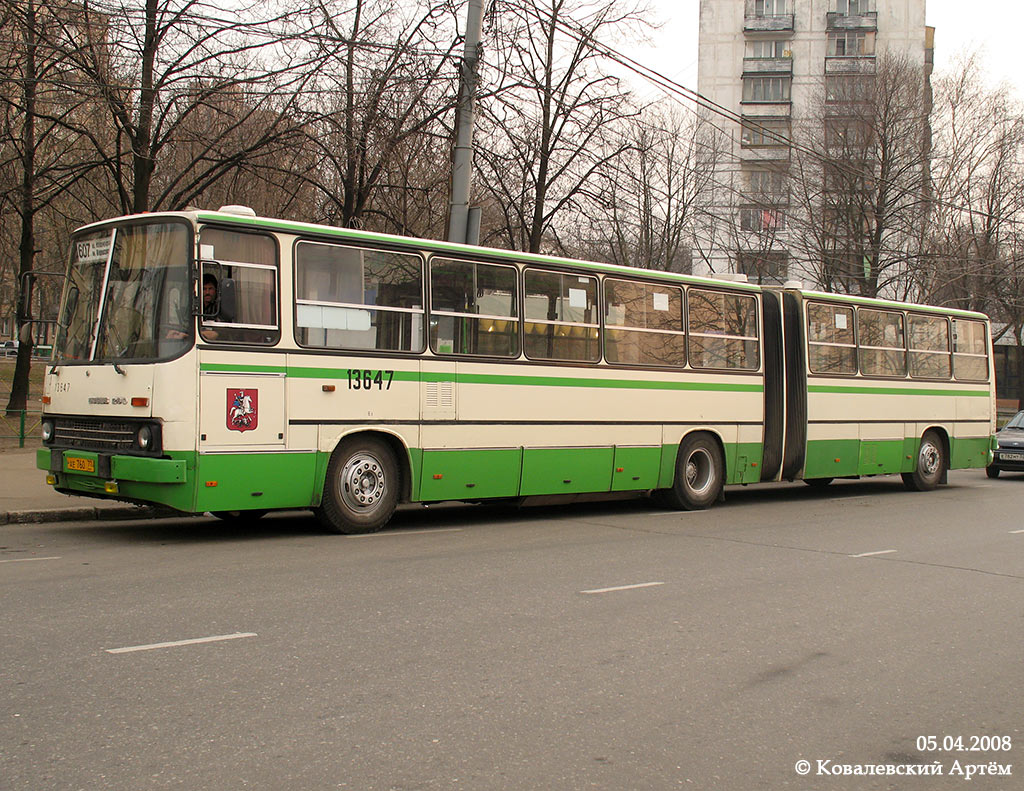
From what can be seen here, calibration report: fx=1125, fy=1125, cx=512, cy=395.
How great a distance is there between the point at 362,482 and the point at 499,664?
602cm

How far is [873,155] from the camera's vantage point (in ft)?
126

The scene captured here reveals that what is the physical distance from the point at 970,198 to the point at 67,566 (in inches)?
1425

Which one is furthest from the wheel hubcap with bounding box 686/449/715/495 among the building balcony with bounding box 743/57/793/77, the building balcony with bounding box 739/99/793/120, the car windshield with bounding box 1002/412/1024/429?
the building balcony with bounding box 743/57/793/77

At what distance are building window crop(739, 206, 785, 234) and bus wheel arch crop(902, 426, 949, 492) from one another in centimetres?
2029

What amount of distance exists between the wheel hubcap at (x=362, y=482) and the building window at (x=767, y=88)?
3061 inches

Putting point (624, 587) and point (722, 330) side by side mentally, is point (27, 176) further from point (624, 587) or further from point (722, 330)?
point (624, 587)

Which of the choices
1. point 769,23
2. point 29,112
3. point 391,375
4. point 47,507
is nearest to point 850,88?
point 29,112

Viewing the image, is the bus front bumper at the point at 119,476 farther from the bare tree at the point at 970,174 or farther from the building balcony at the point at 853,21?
the building balcony at the point at 853,21

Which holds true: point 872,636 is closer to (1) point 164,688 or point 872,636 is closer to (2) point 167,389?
(1) point 164,688

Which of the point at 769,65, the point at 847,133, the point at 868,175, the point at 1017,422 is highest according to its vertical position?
the point at 769,65

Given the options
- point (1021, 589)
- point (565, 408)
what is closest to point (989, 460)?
point (565, 408)

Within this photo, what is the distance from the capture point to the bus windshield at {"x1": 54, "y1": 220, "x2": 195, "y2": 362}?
10.8m

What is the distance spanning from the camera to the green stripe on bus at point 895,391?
17812mm

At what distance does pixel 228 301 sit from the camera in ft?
35.8
